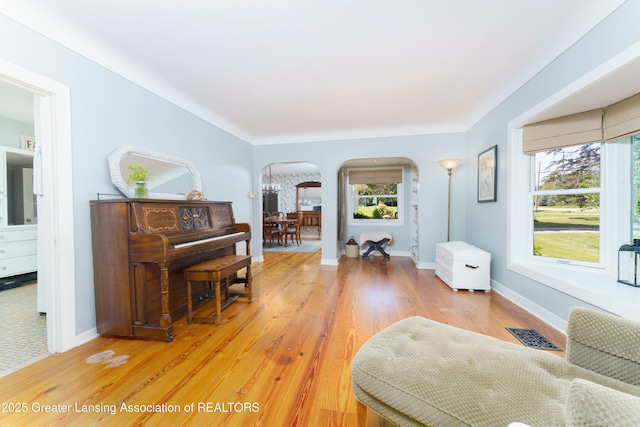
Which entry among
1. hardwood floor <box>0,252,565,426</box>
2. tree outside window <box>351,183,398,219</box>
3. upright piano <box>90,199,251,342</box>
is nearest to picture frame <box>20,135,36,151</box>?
upright piano <box>90,199,251,342</box>

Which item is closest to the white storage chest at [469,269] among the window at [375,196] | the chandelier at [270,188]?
the window at [375,196]

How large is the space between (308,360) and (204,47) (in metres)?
2.64

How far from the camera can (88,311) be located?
78.0 inches

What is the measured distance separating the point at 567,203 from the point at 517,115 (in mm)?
1027

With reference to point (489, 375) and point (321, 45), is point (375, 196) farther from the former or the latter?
point (489, 375)

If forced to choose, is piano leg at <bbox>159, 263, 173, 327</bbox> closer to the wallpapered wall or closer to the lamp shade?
the lamp shade

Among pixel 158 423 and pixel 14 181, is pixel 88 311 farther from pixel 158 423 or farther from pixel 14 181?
pixel 14 181

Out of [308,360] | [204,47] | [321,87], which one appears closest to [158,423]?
[308,360]

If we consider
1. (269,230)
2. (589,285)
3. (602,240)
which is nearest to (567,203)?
(602,240)

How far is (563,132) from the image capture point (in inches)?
91.8

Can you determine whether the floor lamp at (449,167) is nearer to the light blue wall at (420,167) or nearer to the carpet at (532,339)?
the light blue wall at (420,167)

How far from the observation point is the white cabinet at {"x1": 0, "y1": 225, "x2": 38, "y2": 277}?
323cm

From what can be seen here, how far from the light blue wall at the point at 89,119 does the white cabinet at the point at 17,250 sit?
256 cm

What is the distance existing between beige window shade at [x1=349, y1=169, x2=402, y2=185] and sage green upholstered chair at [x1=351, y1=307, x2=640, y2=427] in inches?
196
